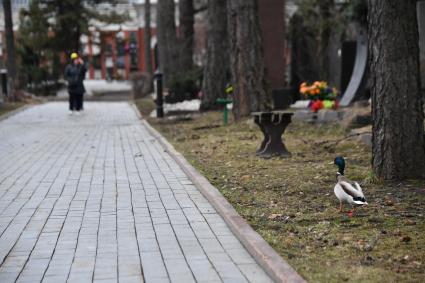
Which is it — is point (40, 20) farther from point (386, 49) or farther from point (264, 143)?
point (386, 49)

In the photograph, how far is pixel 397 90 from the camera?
7812 mm

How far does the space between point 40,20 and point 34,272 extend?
36155 mm

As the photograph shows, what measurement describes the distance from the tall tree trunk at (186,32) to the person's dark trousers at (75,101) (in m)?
7.23

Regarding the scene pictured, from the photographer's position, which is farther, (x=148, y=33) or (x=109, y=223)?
(x=148, y=33)

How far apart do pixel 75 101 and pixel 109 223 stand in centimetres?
1750

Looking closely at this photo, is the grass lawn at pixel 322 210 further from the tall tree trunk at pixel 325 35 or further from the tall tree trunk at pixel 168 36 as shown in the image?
the tall tree trunk at pixel 168 36

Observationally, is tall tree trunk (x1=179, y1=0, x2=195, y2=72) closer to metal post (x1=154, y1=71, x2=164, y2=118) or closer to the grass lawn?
metal post (x1=154, y1=71, x2=164, y2=118)

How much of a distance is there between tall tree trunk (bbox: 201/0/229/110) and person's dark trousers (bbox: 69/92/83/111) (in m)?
4.81

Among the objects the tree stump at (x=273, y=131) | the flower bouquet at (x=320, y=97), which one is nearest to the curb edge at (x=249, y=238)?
the tree stump at (x=273, y=131)

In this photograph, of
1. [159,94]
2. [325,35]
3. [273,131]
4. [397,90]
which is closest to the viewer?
[397,90]

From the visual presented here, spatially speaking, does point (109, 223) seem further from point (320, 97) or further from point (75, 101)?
point (75, 101)

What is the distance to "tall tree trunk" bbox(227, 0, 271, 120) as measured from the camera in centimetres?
1630

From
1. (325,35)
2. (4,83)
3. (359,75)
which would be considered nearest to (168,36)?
(325,35)

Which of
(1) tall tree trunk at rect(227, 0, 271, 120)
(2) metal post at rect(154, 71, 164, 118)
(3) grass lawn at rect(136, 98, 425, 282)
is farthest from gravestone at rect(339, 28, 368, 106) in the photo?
(3) grass lawn at rect(136, 98, 425, 282)
